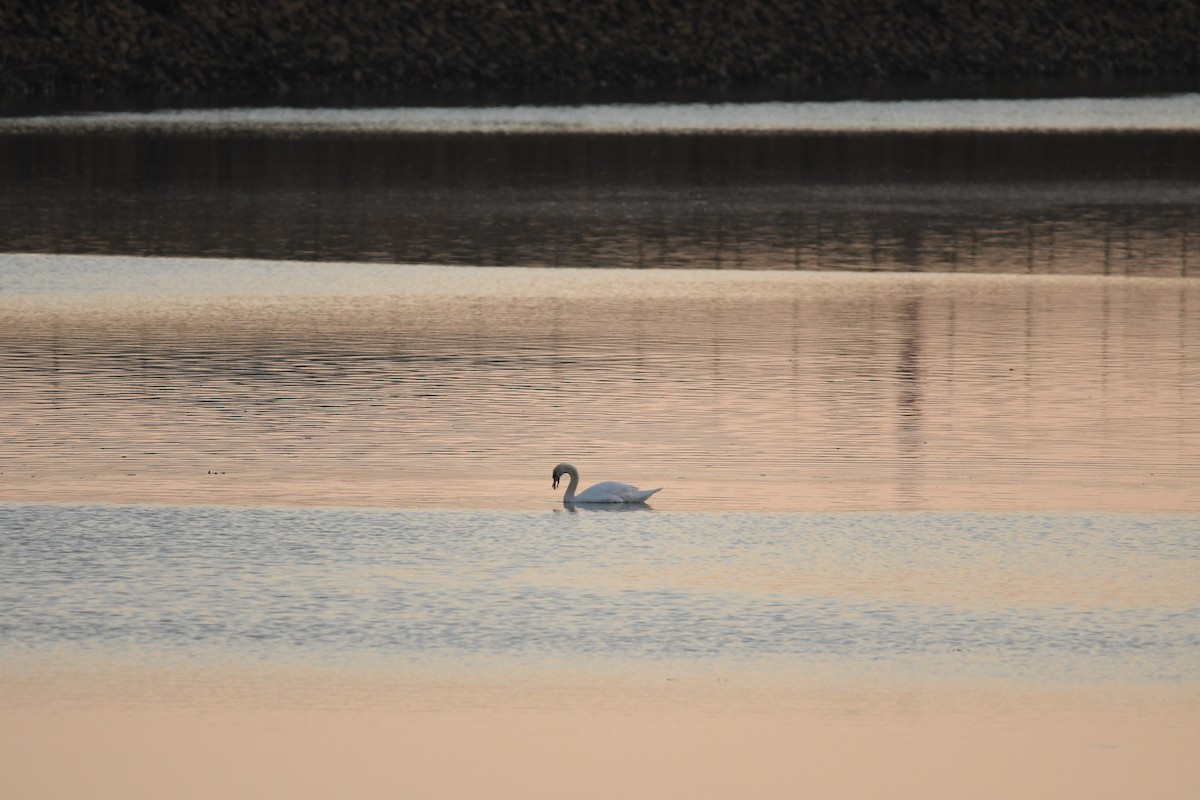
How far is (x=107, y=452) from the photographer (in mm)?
13375

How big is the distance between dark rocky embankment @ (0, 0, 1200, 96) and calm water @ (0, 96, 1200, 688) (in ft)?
95.8

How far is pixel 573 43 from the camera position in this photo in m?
63.4

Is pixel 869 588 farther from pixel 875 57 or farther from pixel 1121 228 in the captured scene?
pixel 875 57

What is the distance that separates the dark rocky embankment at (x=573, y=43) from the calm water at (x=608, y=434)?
29.2 metres

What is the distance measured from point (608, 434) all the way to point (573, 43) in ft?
165

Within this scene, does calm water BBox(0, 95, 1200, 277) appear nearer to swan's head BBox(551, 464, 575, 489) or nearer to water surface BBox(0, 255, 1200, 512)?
water surface BBox(0, 255, 1200, 512)

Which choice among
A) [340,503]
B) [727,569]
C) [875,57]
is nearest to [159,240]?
[340,503]

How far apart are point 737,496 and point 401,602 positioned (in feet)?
8.67

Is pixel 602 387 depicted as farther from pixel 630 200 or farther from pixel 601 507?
pixel 630 200

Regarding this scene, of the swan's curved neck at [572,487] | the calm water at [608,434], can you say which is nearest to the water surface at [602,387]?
the calm water at [608,434]

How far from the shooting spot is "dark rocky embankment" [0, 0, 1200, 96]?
58.8 metres

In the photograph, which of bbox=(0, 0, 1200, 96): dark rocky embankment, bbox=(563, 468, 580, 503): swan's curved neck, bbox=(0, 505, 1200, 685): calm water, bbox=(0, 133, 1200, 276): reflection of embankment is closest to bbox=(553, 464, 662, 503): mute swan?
bbox=(563, 468, 580, 503): swan's curved neck

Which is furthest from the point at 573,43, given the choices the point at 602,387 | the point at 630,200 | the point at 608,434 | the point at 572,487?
the point at 572,487

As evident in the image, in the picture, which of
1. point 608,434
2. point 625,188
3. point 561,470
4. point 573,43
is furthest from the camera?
point 573,43
